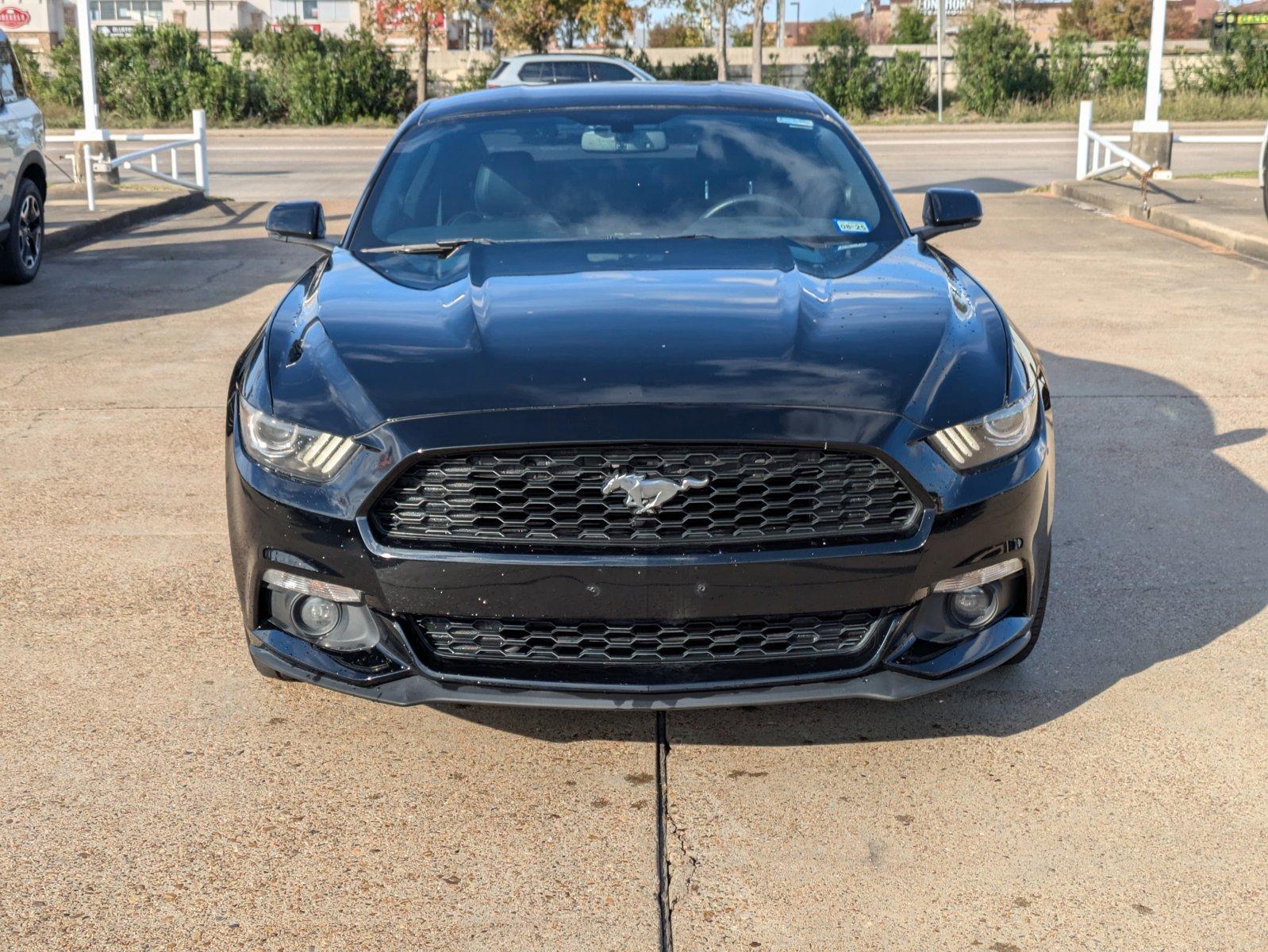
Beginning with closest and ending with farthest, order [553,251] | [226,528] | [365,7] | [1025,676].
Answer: [1025,676], [553,251], [226,528], [365,7]

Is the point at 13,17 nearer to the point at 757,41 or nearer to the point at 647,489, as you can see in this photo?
the point at 757,41

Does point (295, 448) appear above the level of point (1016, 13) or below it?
below

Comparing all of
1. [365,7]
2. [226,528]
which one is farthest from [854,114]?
[226,528]

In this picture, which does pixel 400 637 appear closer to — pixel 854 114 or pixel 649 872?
pixel 649 872

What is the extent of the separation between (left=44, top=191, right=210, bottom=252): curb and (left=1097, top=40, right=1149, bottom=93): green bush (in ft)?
91.1

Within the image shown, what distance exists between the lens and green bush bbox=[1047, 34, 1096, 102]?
128 ft

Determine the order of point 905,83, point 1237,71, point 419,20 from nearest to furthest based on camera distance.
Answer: point 1237,71 → point 419,20 → point 905,83

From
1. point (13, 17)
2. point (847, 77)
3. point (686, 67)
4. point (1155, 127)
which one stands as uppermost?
point (13, 17)

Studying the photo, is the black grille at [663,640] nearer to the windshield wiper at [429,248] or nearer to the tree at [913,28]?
the windshield wiper at [429,248]

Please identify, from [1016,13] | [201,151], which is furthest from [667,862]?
[1016,13]

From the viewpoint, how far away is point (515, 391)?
Result: 3316mm

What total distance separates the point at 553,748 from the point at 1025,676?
1315 millimetres

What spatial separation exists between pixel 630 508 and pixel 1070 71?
39062 millimetres

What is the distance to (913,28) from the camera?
6544cm
